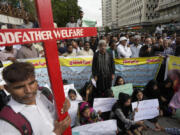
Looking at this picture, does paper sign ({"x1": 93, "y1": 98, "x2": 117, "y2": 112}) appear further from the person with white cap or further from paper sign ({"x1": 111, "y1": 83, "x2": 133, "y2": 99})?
the person with white cap

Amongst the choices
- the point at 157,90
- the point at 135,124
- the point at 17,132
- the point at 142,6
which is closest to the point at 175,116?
the point at 157,90

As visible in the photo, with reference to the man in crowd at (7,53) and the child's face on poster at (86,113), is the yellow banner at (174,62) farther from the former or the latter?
the man in crowd at (7,53)

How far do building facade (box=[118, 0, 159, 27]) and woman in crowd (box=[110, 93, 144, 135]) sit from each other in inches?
2168

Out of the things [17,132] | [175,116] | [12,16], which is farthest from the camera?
[12,16]

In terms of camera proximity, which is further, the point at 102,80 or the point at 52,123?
Result: the point at 102,80

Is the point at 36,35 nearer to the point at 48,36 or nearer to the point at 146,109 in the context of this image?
the point at 48,36

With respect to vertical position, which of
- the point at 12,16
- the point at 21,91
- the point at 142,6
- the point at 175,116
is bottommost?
the point at 175,116

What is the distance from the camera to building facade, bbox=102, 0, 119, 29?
333 ft

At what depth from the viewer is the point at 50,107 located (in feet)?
3.27

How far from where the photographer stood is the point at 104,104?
9.29 feet

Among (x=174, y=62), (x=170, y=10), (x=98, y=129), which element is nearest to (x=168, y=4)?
(x=170, y=10)

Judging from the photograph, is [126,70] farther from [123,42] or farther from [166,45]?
[166,45]

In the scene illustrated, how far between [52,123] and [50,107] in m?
0.12

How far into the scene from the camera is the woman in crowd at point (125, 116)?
2701mm
